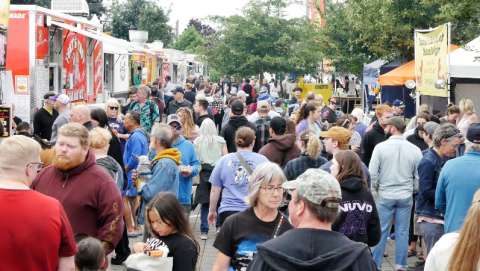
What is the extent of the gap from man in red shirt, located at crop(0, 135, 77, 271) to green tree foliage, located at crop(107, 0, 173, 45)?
56.7 metres

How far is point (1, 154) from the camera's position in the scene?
4730 millimetres

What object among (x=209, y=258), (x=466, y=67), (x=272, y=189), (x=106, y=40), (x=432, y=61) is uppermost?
(x=106, y=40)

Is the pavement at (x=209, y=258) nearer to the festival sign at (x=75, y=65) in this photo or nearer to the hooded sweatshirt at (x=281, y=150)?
the hooded sweatshirt at (x=281, y=150)

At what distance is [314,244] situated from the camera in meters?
3.87

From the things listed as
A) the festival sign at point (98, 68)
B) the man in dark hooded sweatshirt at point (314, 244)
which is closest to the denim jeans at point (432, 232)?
the man in dark hooded sweatshirt at point (314, 244)

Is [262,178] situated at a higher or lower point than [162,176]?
higher

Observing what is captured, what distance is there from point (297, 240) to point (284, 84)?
34672 mm

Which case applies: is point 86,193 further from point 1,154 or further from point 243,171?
point 243,171

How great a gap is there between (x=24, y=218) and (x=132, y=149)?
6416mm

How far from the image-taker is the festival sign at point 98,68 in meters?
21.7

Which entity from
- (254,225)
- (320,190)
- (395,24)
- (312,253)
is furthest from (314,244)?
(395,24)

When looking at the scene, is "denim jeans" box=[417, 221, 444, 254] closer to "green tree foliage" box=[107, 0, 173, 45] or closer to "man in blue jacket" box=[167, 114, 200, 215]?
"man in blue jacket" box=[167, 114, 200, 215]

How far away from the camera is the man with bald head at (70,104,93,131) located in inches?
388

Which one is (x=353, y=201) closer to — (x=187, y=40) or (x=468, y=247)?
(x=468, y=247)
